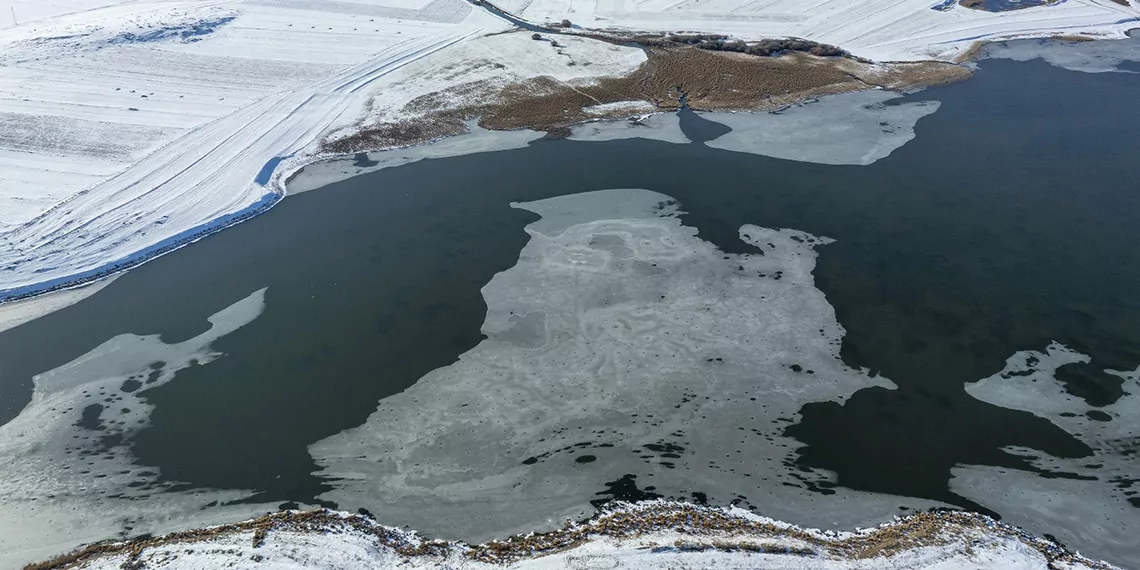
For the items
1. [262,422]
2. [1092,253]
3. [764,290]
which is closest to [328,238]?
[262,422]

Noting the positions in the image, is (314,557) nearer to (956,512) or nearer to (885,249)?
(956,512)

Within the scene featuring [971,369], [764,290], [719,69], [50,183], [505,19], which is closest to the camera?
[971,369]

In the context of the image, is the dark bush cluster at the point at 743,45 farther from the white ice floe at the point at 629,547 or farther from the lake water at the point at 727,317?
the white ice floe at the point at 629,547

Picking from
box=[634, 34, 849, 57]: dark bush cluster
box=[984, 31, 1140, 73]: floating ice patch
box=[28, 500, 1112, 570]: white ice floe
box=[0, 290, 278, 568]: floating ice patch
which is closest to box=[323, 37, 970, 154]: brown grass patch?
box=[634, 34, 849, 57]: dark bush cluster

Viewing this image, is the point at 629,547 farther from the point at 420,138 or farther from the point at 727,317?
the point at 420,138

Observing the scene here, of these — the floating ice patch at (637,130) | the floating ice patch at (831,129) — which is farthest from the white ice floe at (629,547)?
the floating ice patch at (637,130)

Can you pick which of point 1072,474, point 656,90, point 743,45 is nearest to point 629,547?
point 1072,474
